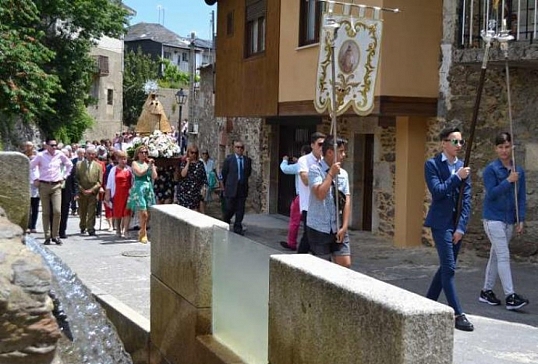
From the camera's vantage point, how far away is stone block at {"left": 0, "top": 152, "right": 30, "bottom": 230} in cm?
720

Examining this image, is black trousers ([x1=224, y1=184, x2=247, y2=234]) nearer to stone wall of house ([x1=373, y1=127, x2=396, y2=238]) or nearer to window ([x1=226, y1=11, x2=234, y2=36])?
stone wall of house ([x1=373, y1=127, x2=396, y2=238])

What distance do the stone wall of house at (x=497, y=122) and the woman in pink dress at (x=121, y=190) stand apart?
5.58m

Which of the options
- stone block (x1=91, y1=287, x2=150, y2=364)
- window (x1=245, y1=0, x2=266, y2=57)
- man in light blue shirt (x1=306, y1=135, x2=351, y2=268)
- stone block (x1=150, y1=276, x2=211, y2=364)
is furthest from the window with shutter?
stone block (x1=150, y1=276, x2=211, y2=364)

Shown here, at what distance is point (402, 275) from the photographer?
10.3 meters

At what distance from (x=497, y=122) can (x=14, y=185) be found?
23.1 ft

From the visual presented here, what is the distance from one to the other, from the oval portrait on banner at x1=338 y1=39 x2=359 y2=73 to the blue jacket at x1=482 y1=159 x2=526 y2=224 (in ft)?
16.5

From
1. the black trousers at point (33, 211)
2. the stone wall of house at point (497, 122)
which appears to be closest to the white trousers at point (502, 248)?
the stone wall of house at point (497, 122)

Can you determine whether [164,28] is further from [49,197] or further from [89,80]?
[49,197]

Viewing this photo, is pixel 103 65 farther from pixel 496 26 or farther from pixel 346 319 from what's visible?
pixel 346 319

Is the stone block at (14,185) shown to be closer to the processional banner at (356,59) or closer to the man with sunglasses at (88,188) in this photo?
the processional banner at (356,59)

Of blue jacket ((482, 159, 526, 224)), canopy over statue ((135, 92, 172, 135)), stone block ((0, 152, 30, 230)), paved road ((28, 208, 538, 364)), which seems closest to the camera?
paved road ((28, 208, 538, 364))

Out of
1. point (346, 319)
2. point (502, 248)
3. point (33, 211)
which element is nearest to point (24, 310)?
point (346, 319)

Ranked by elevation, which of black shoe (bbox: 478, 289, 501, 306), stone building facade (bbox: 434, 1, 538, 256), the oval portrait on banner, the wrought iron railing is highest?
the wrought iron railing

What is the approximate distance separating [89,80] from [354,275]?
34.8 meters
